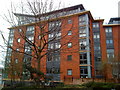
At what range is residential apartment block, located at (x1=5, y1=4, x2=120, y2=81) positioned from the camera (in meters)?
13.6

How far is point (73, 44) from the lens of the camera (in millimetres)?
22109

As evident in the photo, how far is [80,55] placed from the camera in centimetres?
2714

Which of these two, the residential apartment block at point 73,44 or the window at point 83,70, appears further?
the window at point 83,70

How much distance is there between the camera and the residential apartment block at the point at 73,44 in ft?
44.7

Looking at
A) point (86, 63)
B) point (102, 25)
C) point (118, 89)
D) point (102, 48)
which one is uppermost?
point (102, 25)

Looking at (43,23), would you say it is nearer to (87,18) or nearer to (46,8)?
(46,8)

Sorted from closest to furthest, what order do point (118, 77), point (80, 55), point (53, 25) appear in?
point (53, 25)
point (118, 77)
point (80, 55)

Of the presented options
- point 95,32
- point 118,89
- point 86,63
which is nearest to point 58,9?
point 118,89

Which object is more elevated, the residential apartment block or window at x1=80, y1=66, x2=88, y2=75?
the residential apartment block

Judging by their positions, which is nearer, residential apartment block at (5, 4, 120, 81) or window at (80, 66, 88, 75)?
residential apartment block at (5, 4, 120, 81)

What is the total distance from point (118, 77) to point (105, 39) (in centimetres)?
1329

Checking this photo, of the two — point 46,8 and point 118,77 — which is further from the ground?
point 46,8

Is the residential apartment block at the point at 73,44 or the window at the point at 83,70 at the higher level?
the residential apartment block at the point at 73,44

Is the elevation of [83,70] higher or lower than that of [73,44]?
lower
